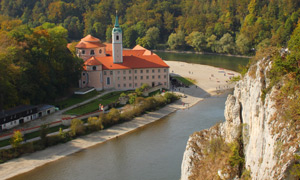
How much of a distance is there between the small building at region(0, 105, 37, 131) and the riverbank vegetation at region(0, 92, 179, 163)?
452 centimetres

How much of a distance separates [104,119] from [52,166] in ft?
35.1

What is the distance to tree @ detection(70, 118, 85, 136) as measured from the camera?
41.7 m

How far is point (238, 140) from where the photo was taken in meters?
24.3

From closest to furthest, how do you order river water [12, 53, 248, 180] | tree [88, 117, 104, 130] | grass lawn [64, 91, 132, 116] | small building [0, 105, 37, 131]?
1. river water [12, 53, 248, 180]
2. small building [0, 105, 37, 131]
3. tree [88, 117, 104, 130]
4. grass lawn [64, 91, 132, 116]

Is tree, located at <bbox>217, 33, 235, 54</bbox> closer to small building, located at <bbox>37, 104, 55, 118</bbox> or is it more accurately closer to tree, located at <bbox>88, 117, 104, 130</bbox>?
small building, located at <bbox>37, 104, 55, 118</bbox>

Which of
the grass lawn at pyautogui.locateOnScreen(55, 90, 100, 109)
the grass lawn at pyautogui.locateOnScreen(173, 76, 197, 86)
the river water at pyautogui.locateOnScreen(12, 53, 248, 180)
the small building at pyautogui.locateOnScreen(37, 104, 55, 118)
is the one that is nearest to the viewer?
the river water at pyautogui.locateOnScreen(12, 53, 248, 180)

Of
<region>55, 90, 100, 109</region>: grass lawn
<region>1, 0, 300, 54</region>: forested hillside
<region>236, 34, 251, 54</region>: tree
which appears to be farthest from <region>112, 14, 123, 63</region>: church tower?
<region>236, 34, 251, 54</region>: tree

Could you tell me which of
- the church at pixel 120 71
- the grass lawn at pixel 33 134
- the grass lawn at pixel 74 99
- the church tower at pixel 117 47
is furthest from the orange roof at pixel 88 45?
the grass lawn at pixel 33 134

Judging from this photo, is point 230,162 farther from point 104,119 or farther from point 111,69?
point 111,69

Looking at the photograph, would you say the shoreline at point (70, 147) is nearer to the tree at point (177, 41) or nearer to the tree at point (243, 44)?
the tree at point (243, 44)

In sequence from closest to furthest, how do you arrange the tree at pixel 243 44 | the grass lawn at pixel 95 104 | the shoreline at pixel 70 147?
the shoreline at pixel 70 147, the grass lawn at pixel 95 104, the tree at pixel 243 44

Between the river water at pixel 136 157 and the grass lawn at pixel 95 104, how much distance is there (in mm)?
7380

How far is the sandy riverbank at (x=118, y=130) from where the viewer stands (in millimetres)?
35344

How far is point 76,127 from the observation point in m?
41.9
